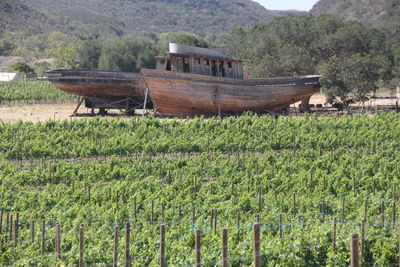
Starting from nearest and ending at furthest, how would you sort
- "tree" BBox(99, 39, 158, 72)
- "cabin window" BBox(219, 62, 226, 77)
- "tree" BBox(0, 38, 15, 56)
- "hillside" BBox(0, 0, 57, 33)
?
1. "cabin window" BBox(219, 62, 226, 77)
2. "tree" BBox(99, 39, 158, 72)
3. "tree" BBox(0, 38, 15, 56)
4. "hillside" BBox(0, 0, 57, 33)

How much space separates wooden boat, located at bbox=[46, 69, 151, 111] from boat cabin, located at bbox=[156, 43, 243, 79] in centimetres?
316

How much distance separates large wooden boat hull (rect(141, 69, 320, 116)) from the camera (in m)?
36.2

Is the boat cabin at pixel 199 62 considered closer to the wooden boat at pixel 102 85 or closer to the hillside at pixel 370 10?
the wooden boat at pixel 102 85

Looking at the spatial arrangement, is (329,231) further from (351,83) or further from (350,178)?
(351,83)

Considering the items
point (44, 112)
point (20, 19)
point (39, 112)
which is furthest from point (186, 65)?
point (20, 19)

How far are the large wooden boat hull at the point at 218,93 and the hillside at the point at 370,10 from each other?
2847 inches

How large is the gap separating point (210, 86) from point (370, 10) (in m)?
111

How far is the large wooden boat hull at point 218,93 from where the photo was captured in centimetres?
3619

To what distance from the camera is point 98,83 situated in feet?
129

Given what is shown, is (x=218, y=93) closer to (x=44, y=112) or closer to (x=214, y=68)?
(x=214, y=68)

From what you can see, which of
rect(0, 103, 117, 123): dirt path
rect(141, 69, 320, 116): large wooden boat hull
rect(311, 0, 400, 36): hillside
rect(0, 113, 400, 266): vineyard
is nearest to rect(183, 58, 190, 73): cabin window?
rect(141, 69, 320, 116): large wooden boat hull

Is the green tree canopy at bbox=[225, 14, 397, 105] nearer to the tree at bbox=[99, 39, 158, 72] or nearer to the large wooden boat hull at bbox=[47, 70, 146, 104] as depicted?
the tree at bbox=[99, 39, 158, 72]

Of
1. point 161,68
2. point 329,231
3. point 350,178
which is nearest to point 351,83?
point 161,68

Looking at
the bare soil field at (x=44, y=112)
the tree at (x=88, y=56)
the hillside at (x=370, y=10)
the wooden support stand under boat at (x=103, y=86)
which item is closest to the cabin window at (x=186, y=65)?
the wooden support stand under boat at (x=103, y=86)
